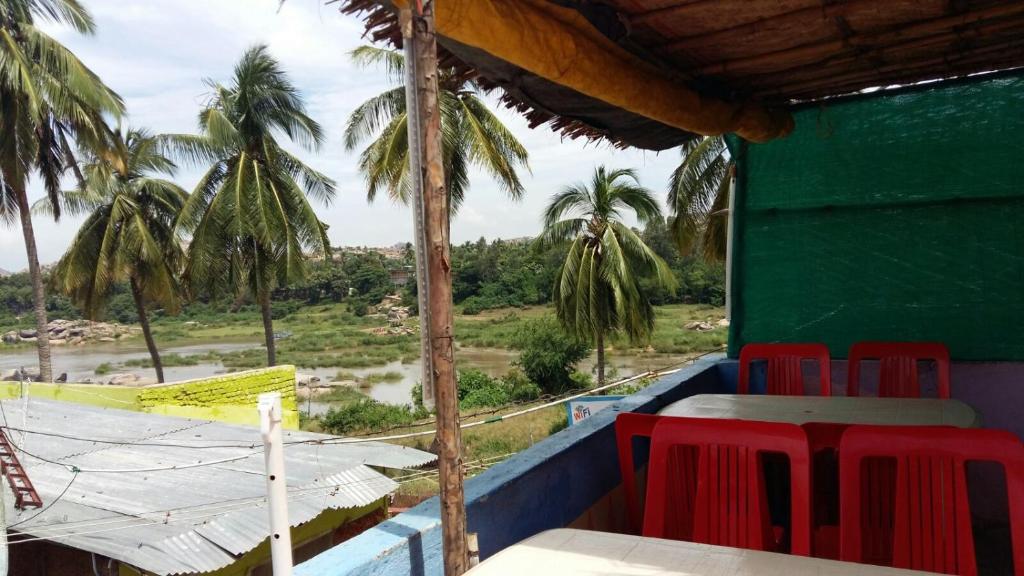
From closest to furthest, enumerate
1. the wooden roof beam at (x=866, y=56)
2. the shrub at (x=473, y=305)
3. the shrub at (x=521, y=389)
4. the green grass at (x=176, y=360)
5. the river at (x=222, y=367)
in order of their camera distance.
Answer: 1. the wooden roof beam at (x=866, y=56)
2. the shrub at (x=521, y=389)
3. the river at (x=222, y=367)
4. the green grass at (x=176, y=360)
5. the shrub at (x=473, y=305)

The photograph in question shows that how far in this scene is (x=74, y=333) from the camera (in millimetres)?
55156

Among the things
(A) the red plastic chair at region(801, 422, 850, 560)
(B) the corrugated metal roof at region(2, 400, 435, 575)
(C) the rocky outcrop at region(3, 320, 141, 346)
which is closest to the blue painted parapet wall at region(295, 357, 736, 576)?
(A) the red plastic chair at region(801, 422, 850, 560)

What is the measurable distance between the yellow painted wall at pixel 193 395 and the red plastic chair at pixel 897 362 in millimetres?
10600

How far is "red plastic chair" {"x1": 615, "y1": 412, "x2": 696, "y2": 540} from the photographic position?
2.32 m

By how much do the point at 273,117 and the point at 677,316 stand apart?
2656cm

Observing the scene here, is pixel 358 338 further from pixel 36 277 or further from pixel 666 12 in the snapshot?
pixel 666 12

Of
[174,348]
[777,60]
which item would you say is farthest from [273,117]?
[174,348]

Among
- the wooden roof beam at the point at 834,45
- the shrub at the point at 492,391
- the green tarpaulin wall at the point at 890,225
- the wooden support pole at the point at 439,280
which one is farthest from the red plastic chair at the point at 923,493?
the shrub at the point at 492,391

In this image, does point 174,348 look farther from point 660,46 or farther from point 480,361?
point 660,46

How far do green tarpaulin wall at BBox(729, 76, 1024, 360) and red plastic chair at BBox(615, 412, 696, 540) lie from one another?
2240 millimetres

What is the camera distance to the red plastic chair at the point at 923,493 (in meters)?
1.92

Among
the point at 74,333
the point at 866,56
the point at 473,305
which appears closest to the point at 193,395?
the point at 866,56

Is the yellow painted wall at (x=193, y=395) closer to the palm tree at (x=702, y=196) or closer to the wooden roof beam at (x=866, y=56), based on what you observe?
the palm tree at (x=702, y=196)

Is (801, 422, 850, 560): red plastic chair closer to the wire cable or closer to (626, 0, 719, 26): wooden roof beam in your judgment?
(626, 0, 719, 26): wooden roof beam
